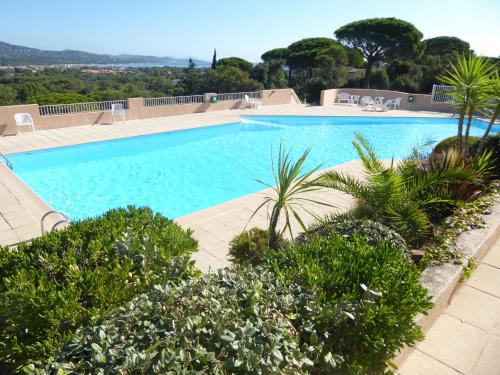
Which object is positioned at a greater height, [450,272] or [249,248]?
[450,272]

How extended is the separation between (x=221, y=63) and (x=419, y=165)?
35.3m

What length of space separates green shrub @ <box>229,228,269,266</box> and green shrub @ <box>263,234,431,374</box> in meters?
1.55

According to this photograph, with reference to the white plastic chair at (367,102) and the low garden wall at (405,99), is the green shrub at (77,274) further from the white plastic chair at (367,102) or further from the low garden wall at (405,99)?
the low garden wall at (405,99)

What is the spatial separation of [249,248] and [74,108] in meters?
12.0

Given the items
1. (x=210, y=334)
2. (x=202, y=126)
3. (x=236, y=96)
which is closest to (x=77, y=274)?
(x=210, y=334)

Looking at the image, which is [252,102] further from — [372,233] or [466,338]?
[466,338]

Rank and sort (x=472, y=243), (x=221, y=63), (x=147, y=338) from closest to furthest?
(x=147, y=338) < (x=472, y=243) < (x=221, y=63)

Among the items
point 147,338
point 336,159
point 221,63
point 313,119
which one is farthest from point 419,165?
point 221,63

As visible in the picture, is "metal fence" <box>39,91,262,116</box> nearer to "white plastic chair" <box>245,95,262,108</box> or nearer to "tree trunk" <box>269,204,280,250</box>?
"white plastic chair" <box>245,95,262,108</box>

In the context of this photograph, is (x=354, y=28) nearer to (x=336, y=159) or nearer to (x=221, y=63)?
(x=221, y=63)

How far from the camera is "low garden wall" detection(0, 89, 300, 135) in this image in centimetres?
1133

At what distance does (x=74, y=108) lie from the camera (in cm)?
1302

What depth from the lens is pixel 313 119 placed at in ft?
55.8

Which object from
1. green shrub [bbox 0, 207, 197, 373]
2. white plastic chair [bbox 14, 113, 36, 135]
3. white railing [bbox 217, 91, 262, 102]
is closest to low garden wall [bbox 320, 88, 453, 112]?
white railing [bbox 217, 91, 262, 102]
